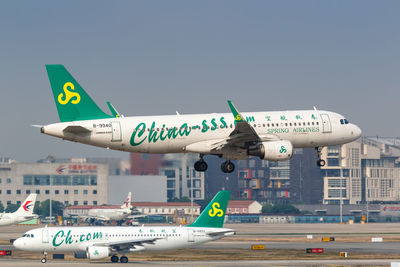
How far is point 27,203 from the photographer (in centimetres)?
17350

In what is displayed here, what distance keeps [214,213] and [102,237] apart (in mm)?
16177

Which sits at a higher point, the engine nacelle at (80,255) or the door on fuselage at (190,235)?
the door on fuselage at (190,235)

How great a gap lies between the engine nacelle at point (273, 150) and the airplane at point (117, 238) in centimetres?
3636

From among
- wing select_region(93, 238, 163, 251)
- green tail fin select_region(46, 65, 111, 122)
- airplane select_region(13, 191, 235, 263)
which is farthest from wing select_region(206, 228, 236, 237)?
green tail fin select_region(46, 65, 111, 122)

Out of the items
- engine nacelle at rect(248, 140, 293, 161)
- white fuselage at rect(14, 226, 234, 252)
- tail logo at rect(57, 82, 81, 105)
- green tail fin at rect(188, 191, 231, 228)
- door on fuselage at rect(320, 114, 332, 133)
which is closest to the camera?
tail logo at rect(57, 82, 81, 105)

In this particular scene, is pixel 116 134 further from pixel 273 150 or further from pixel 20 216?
pixel 20 216

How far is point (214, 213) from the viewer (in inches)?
4505

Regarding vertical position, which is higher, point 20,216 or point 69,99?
point 69,99

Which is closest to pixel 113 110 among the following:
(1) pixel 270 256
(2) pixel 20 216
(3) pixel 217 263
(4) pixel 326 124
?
(4) pixel 326 124

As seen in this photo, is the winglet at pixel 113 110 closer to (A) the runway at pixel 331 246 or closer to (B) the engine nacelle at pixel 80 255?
(B) the engine nacelle at pixel 80 255

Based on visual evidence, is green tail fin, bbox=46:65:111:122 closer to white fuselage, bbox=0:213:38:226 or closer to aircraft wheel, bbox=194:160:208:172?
aircraft wheel, bbox=194:160:208:172

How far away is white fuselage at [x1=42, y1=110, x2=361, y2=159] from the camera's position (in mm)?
75562

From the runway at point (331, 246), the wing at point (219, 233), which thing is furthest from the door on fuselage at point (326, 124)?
the runway at point (331, 246)

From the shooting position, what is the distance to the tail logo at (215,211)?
114 m
